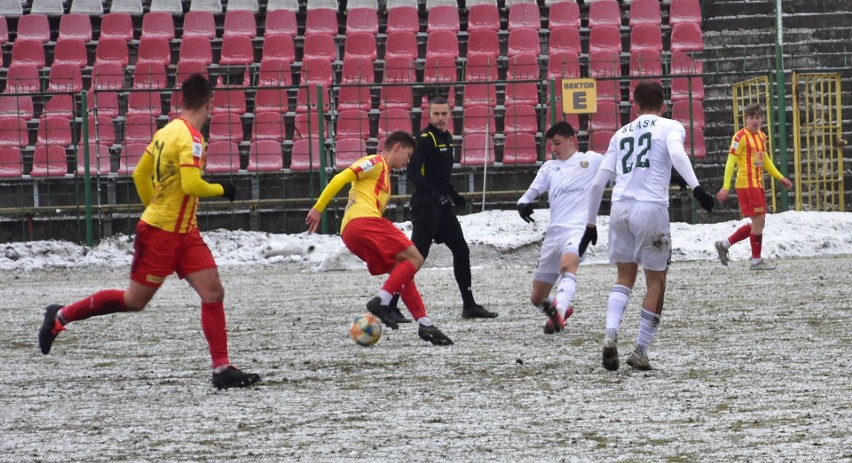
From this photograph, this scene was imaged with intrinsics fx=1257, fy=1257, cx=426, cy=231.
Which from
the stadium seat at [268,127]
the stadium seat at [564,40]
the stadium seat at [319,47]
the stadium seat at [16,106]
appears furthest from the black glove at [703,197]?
the stadium seat at [16,106]

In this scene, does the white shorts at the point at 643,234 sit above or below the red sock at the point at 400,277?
above

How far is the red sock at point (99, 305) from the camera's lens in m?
7.79

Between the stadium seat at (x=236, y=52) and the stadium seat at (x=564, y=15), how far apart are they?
19.0ft

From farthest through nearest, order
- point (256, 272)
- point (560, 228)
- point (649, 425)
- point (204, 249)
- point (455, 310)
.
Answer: point (256, 272), point (455, 310), point (560, 228), point (204, 249), point (649, 425)

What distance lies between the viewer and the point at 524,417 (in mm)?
6176

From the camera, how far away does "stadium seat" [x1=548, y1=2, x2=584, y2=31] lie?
79.4ft

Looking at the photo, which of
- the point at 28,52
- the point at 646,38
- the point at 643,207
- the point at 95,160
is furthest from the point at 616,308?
the point at 28,52

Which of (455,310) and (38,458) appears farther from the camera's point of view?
(455,310)

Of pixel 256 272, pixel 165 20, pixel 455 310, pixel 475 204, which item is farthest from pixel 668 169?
pixel 165 20

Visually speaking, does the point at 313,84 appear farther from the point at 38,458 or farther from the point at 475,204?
the point at 38,458

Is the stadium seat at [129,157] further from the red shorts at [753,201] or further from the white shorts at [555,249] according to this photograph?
the white shorts at [555,249]

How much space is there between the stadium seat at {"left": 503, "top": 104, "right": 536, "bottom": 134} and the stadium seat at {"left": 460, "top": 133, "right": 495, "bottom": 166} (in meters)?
0.43

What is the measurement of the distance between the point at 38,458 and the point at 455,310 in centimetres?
674

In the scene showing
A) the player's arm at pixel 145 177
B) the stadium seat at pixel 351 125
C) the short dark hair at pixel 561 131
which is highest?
the stadium seat at pixel 351 125
